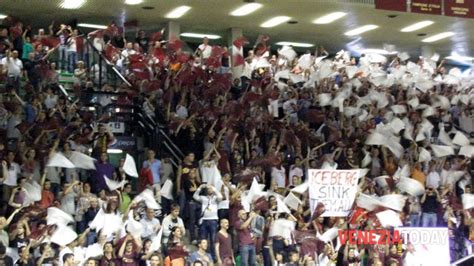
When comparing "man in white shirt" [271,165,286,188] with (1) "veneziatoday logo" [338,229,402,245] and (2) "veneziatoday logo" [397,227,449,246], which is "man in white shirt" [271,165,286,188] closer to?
(1) "veneziatoday logo" [338,229,402,245]

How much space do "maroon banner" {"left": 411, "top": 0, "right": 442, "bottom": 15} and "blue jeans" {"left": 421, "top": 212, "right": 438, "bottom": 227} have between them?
5277 mm

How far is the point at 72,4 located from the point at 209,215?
368 inches

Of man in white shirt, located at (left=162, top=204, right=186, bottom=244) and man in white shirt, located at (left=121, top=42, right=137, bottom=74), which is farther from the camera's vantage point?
man in white shirt, located at (left=121, top=42, right=137, bottom=74)

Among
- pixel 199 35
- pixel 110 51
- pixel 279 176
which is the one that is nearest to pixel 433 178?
pixel 279 176

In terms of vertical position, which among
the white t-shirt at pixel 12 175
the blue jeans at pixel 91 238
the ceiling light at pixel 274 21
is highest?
the ceiling light at pixel 274 21

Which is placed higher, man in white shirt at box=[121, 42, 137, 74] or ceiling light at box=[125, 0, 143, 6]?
ceiling light at box=[125, 0, 143, 6]

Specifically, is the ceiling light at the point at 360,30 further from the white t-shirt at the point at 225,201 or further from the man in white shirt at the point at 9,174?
the man in white shirt at the point at 9,174

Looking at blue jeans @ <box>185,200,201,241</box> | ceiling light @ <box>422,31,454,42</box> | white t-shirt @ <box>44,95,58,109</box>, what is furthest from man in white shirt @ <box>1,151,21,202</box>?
ceiling light @ <box>422,31,454,42</box>

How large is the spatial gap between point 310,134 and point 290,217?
164 inches

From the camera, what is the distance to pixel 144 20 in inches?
915

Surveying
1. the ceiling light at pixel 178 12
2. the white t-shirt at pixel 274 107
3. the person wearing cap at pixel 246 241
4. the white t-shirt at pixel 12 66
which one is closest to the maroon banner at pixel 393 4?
the white t-shirt at pixel 274 107

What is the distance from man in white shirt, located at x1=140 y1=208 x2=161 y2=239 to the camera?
44.8ft

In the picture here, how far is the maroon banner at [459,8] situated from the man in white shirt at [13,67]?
10.1 meters

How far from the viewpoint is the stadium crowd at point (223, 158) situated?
13.5m
